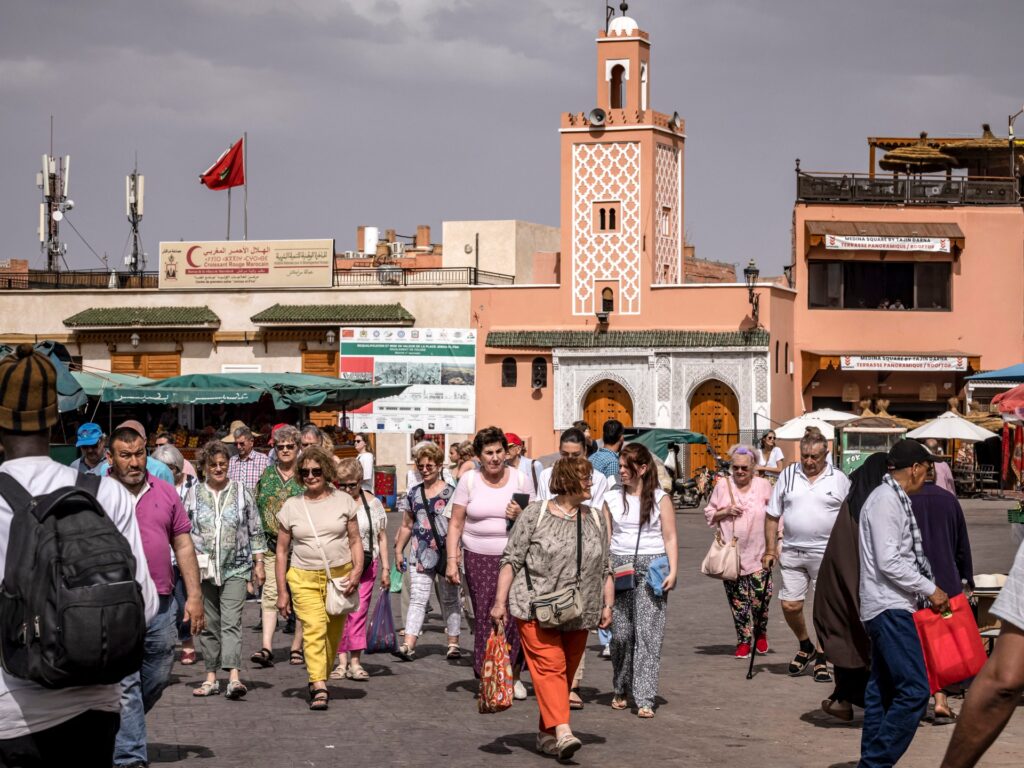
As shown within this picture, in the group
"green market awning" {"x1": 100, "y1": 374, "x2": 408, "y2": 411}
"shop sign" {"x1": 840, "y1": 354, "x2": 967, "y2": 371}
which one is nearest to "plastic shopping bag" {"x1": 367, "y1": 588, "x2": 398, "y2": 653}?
"green market awning" {"x1": 100, "y1": 374, "x2": 408, "y2": 411}

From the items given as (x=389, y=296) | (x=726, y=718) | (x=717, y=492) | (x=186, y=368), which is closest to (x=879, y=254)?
(x=389, y=296)

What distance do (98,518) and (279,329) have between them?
41292 millimetres

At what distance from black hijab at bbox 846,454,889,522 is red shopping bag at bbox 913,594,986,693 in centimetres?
97

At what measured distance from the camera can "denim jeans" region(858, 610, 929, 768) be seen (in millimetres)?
7793

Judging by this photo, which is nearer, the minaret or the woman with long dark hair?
the woman with long dark hair

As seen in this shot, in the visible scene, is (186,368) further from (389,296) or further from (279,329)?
(389,296)

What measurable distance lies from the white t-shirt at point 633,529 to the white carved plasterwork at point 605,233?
3267 centimetres

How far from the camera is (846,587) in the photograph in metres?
9.28

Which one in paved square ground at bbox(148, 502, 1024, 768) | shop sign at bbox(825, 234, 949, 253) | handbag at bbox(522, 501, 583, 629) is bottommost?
paved square ground at bbox(148, 502, 1024, 768)

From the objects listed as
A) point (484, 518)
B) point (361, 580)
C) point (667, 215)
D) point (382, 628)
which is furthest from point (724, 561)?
→ point (667, 215)

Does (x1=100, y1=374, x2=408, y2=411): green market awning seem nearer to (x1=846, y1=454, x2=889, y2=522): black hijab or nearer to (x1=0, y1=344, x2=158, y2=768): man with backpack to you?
(x1=846, y1=454, x2=889, y2=522): black hijab

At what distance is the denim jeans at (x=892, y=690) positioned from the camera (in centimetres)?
779

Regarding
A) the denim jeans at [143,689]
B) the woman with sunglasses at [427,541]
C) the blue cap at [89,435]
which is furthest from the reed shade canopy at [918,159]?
the denim jeans at [143,689]

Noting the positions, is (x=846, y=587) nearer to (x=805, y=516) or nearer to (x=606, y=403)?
(x=805, y=516)
